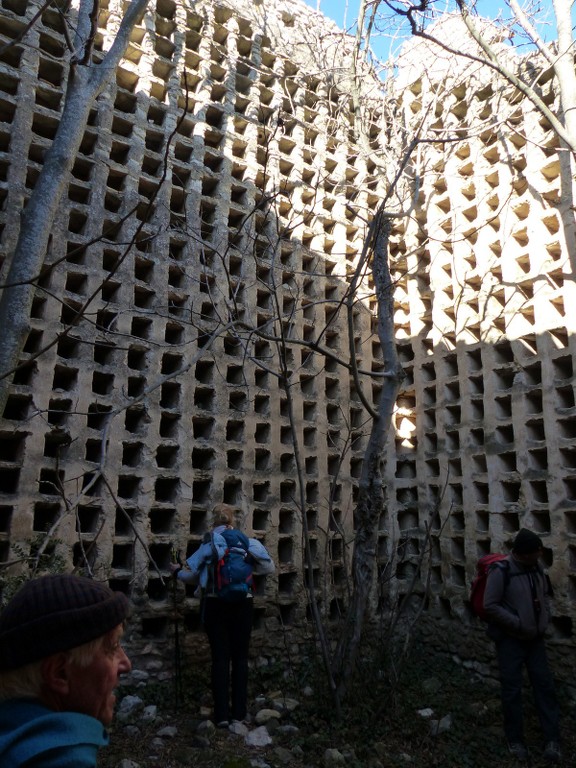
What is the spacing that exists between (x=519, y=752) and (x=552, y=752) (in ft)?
0.62

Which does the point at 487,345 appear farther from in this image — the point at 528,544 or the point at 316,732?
the point at 316,732

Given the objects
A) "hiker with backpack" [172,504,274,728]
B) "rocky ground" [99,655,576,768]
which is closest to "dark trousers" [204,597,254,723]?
"hiker with backpack" [172,504,274,728]

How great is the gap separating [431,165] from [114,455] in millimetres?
4284

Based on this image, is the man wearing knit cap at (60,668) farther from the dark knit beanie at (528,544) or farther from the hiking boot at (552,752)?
the hiking boot at (552,752)

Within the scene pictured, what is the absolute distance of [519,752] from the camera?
389 centimetres

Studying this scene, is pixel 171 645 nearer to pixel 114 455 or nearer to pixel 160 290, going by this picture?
pixel 114 455

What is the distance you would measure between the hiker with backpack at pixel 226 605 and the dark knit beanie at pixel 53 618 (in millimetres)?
2658

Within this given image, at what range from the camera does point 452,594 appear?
5.46 meters

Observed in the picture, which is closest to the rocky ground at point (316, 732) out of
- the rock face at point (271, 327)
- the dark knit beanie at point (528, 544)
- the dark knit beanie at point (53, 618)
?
the rock face at point (271, 327)

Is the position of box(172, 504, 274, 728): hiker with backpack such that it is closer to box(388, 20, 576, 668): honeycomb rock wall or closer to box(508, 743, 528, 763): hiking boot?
box(388, 20, 576, 668): honeycomb rock wall

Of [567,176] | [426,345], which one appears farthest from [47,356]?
[567,176]

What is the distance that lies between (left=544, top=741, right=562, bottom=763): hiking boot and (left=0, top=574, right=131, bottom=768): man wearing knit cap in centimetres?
350

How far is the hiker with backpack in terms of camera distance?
396 cm

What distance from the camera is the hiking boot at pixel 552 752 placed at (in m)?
3.83
